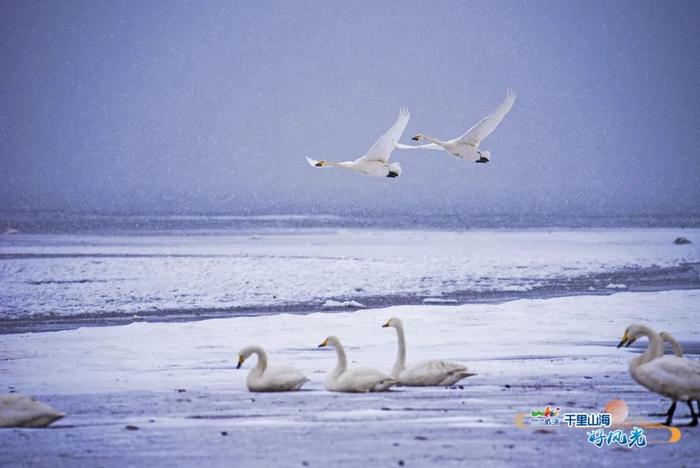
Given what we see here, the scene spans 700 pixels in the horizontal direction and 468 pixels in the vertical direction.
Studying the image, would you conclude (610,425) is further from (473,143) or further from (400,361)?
(473,143)

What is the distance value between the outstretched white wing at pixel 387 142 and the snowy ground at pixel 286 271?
138 inches

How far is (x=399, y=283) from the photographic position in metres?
22.6

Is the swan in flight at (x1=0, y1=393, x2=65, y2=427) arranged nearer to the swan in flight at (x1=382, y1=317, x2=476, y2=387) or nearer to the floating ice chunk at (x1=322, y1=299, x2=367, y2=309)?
the swan in flight at (x1=382, y1=317, x2=476, y2=387)

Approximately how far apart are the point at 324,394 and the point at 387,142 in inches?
245

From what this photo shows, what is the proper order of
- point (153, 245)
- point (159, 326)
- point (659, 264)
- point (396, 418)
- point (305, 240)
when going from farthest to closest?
point (305, 240) < point (153, 245) < point (659, 264) < point (159, 326) < point (396, 418)

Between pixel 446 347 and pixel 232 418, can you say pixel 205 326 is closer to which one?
pixel 446 347

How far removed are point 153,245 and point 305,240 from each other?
6557 millimetres

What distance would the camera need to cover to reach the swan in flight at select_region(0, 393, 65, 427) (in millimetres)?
8273

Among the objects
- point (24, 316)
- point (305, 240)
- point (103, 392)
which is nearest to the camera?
point (103, 392)

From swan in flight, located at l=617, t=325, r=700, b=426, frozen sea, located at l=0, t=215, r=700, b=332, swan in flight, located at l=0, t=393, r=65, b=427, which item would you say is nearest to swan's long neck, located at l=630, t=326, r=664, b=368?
swan in flight, located at l=617, t=325, r=700, b=426

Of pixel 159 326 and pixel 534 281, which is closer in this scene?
pixel 159 326

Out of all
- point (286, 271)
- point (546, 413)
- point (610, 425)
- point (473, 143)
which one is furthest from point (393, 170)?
point (286, 271)

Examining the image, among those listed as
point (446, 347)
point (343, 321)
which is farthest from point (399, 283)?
point (446, 347)

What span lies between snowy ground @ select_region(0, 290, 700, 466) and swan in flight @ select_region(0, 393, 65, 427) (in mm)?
102
